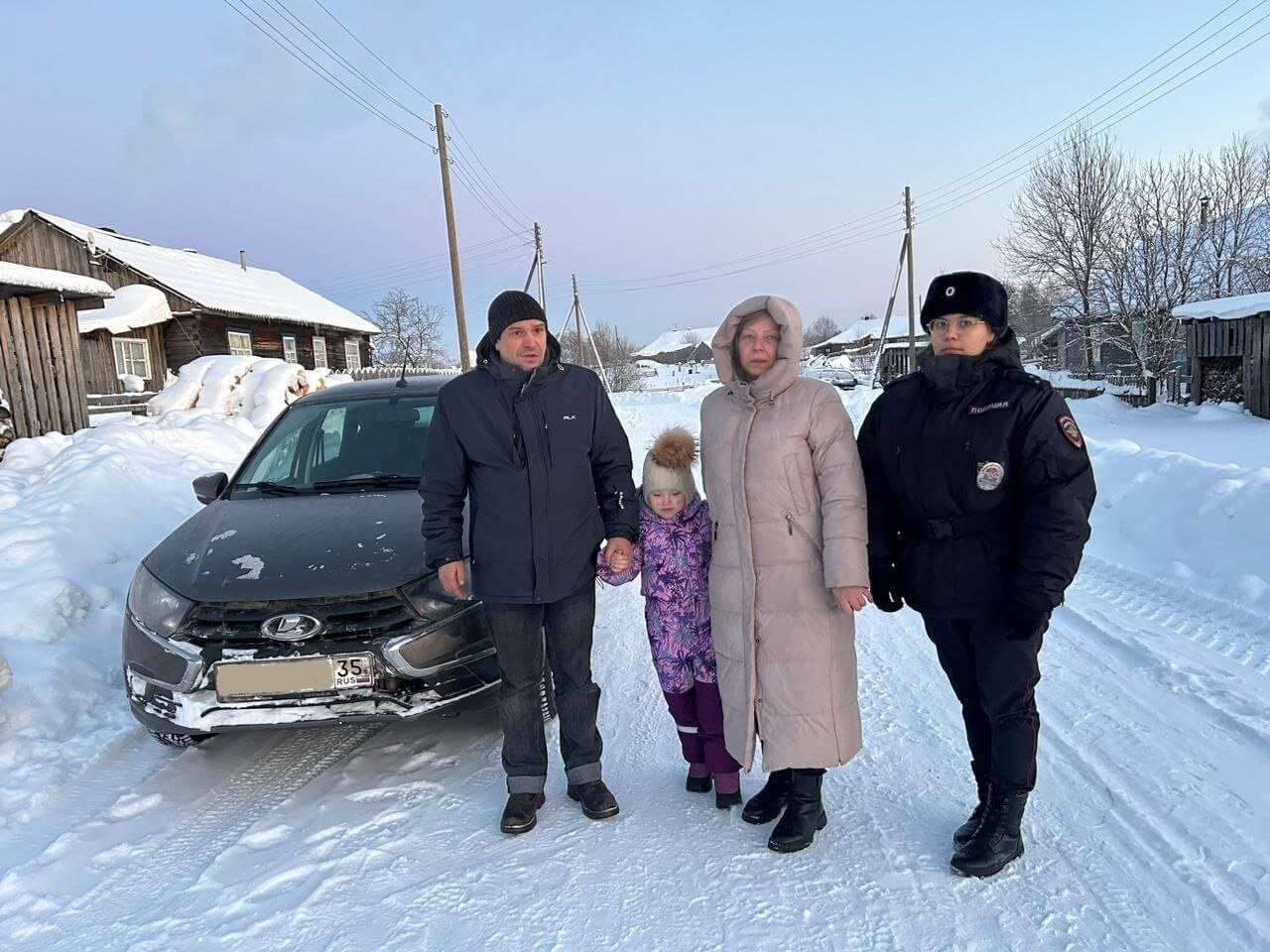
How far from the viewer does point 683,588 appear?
2779 mm

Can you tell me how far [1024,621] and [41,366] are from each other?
428 inches

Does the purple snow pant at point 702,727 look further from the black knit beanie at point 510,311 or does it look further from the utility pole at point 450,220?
the utility pole at point 450,220

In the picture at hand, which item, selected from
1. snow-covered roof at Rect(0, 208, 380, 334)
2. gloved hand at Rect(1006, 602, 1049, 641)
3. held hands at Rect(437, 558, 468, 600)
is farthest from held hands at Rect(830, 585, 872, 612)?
snow-covered roof at Rect(0, 208, 380, 334)

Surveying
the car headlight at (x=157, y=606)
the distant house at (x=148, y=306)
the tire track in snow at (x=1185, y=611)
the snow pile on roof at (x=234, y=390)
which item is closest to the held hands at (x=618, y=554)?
the car headlight at (x=157, y=606)

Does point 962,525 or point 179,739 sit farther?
point 179,739

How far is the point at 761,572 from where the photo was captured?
256 centimetres

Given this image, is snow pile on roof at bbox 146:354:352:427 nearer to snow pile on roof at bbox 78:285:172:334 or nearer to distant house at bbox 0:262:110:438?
distant house at bbox 0:262:110:438

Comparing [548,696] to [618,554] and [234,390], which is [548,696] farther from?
[234,390]

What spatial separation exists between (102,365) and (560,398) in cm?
2218

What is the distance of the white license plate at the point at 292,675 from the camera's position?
2.85 m

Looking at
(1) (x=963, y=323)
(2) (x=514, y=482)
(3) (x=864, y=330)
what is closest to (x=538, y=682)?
(2) (x=514, y=482)

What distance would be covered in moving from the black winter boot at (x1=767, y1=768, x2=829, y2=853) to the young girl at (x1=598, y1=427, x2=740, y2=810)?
0.26 meters

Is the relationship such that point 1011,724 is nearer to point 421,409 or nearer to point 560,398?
point 560,398

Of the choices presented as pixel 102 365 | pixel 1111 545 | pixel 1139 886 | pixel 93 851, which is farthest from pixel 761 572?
pixel 102 365
